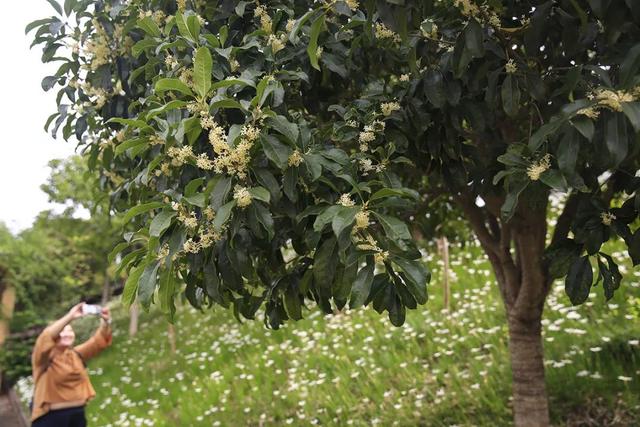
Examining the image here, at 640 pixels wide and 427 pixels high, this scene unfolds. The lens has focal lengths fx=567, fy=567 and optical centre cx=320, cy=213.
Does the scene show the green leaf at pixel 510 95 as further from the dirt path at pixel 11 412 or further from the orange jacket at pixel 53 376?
the dirt path at pixel 11 412

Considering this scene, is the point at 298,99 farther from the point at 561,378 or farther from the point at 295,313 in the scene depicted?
the point at 561,378

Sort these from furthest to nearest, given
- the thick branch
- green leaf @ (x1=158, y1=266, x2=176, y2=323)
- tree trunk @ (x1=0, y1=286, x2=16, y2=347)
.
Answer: tree trunk @ (x1=0, y1=286, x2=16, y2=347), the thick branch, green leaf @ (x1=158, y1=266, x2=176, y2=323)

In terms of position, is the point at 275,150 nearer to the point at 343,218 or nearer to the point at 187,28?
the point at 343,218

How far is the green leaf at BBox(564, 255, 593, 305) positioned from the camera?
1.68 meters

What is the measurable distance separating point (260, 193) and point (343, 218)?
22cm

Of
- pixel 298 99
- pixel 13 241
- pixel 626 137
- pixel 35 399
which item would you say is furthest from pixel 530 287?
pixel 13 241

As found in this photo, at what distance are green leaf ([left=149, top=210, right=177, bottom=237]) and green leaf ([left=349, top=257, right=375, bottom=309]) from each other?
50cm

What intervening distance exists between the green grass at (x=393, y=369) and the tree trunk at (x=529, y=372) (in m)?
0.62

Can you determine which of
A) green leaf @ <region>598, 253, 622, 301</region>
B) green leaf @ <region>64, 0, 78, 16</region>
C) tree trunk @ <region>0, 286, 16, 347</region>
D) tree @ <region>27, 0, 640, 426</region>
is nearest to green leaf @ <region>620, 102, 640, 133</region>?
tree @ <region>27, 0, 640, 426</region>

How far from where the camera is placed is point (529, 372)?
304cm

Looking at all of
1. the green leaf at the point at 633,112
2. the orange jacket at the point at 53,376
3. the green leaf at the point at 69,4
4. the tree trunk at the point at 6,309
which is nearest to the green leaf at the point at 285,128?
the green leaf at the point at 633,112

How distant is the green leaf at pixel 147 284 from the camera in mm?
1424

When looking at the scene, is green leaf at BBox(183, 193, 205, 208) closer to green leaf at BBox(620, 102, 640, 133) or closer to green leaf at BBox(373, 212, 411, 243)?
green leaf at BBox(373, 212, 411, 243)

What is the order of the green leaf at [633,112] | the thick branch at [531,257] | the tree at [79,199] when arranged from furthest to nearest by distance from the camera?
the tree at [79,199] < the thick branch at [531,257] < the green leaf at [633,112]
